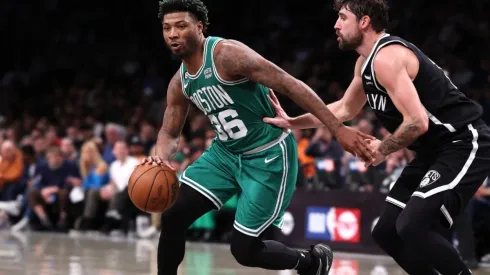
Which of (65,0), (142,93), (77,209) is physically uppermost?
(65,0)

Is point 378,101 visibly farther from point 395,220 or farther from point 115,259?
point 115,259

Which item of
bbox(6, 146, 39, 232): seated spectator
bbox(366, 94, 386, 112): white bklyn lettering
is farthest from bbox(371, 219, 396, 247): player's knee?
bbox(6, 146, 39, 232): seated spectator

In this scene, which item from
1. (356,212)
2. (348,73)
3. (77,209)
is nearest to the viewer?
(356,212)

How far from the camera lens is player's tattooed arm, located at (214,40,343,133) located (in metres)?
5.39

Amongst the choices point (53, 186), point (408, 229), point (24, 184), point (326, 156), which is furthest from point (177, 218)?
point (24, 184)

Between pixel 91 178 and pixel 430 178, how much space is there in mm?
8992

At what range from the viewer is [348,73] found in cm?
1501

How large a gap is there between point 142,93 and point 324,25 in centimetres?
362

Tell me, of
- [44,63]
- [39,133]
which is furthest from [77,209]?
[44,63]

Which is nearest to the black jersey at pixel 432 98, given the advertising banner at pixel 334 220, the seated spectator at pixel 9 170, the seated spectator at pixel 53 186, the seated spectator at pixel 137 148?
the advertising banner at pixel 334 220

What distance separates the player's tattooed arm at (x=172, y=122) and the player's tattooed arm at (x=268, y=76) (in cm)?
53

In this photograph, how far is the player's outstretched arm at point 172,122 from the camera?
6.06m

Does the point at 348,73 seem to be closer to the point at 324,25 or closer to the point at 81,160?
the point at 324,25

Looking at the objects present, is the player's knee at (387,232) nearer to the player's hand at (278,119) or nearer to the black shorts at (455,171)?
the black shorts at (455,171)
